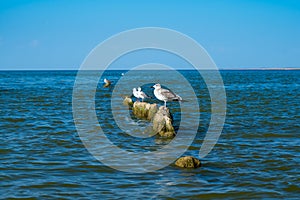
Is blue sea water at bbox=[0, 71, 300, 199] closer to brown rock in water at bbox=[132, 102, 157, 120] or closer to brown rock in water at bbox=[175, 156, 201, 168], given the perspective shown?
brown rock in water at bbox=[175, 156, 201, 168]

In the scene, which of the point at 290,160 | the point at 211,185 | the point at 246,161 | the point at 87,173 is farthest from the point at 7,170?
the point at 290,160

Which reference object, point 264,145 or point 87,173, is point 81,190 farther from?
point 264,145

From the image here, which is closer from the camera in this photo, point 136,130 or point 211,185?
point 211,185

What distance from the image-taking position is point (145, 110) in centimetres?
2027

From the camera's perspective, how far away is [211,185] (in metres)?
8.78

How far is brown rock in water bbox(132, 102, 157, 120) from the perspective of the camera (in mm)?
19141

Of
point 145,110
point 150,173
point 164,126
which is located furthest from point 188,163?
point 145,110

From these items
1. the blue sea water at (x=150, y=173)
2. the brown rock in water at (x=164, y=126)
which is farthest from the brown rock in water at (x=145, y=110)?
the brown rock in water at (x=164, y=126)

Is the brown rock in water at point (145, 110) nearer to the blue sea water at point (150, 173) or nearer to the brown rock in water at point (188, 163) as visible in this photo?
the blue sea water at point (150, 173)

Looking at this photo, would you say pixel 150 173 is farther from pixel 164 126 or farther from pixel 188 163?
pixel 164 126

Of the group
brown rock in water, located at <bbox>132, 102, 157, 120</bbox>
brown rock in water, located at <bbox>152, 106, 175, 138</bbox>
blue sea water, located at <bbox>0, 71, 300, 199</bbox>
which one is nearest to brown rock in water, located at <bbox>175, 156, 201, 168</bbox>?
blue sea water, located at <bbox>0, 71, 300, 199</bbox>

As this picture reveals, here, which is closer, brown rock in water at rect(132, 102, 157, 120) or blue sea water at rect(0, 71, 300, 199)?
A: blue sea water at rect(0, 71, 300, 199)

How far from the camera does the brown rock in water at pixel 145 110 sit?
19141mm

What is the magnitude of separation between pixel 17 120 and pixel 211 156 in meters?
10.9
